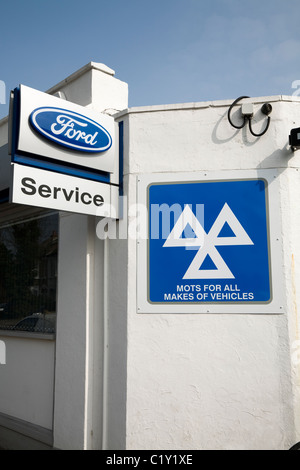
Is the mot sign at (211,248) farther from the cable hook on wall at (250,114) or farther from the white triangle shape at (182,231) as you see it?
the cable hook on wall at (250,114)

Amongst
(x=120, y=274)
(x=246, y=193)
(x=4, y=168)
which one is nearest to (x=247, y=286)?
(x=246, y=193)

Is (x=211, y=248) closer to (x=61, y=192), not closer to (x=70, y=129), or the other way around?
(x=61, y=192)

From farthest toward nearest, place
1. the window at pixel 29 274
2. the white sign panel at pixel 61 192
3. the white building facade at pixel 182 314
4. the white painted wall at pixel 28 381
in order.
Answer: the window at pixel 29 274
the white painted wall at pixel 28 381
the white building facade at pixel 182 314
the white sign panel at pixel 61 192

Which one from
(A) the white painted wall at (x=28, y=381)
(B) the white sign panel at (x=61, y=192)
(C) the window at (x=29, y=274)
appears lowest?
(A) the white painted wall at (x=28, y=381)

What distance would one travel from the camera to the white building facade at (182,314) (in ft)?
11.1

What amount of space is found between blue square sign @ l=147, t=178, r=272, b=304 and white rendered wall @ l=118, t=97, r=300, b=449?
164mm

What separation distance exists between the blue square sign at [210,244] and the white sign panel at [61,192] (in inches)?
18.4

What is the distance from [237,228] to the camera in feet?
11.7

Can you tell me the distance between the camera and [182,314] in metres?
3.57

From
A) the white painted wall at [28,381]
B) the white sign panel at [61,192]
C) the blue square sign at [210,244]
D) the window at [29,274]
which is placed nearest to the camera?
the white sign panel at [61,192]

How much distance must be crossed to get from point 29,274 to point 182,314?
2267 mm

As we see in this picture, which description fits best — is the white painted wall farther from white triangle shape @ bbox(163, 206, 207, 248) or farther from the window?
white triangle shape @ bbox(163, 206, 207, 248)

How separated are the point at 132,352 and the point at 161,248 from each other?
0.99 meters

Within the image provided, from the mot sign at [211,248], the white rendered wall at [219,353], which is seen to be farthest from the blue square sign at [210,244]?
the white rendered wall at [219,353]
